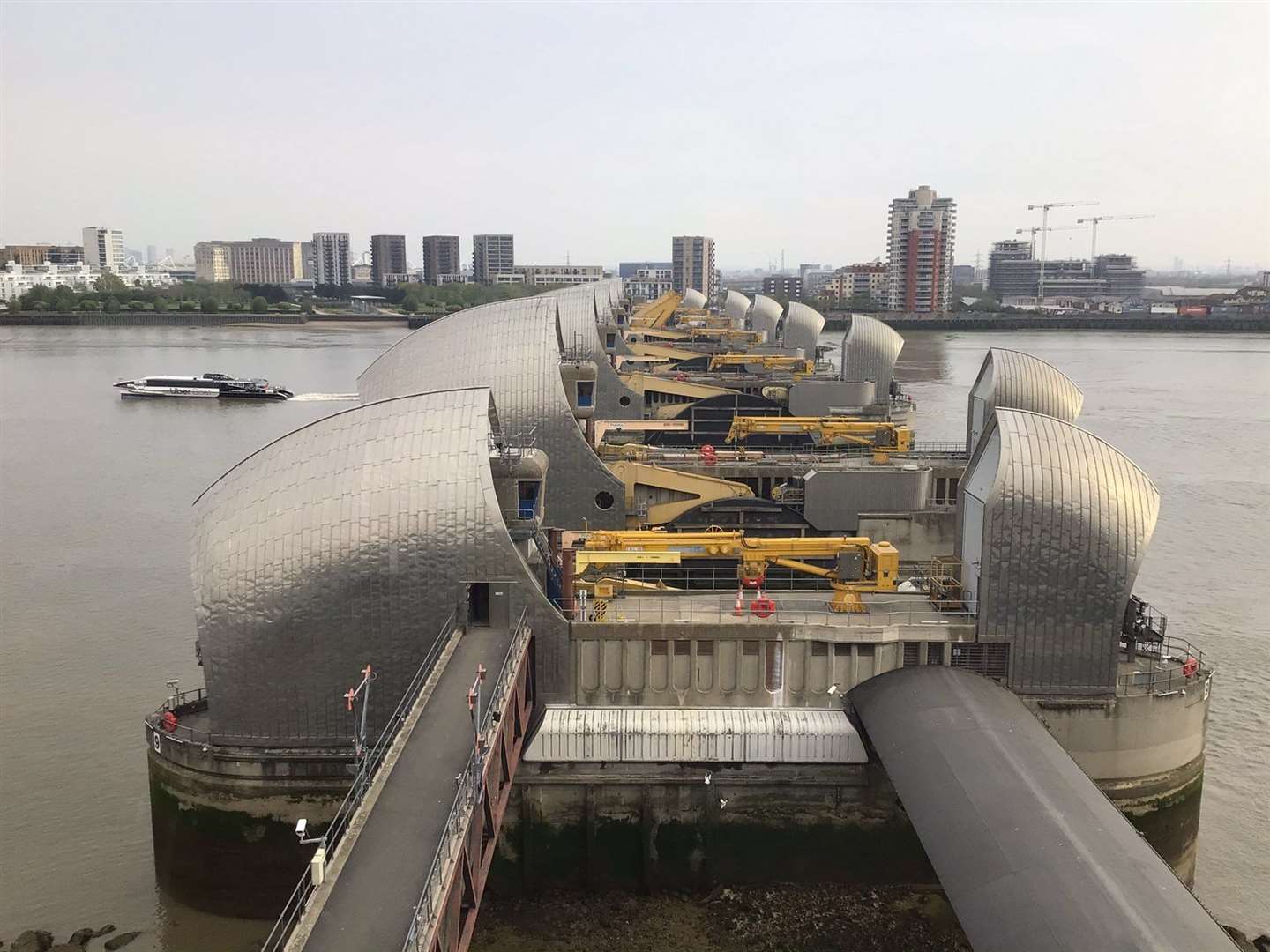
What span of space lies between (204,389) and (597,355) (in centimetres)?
3718

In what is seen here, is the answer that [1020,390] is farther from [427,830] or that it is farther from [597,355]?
[427,830]

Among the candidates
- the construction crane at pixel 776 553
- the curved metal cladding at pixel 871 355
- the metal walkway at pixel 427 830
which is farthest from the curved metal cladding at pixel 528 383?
the curved metal cladding at pixel 871 355

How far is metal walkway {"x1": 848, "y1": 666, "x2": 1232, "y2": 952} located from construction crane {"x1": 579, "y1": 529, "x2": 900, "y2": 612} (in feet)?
12.3

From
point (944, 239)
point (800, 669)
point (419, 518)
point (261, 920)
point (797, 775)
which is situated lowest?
point (261, 920)

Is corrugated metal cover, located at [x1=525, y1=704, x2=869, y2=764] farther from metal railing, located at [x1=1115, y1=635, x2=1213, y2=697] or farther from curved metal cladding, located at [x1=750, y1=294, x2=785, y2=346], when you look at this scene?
curved metal cladding, located at [x1=750, y1=294, x2=785, y2=346]

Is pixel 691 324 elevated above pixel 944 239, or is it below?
below

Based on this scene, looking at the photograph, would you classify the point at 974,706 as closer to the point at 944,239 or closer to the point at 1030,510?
the point at 1030,510

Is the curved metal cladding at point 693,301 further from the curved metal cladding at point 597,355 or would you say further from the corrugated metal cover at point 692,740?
the corrugated metal cover at point 692,740

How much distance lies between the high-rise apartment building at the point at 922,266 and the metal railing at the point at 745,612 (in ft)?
470

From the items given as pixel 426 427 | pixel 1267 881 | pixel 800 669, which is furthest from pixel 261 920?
pixel 1267 881

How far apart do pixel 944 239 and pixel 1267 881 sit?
156 m

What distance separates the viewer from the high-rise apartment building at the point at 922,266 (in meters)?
160

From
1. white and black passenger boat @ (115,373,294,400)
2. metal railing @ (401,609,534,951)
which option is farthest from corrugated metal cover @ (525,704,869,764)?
white and black passenger boat @ (115,373,294,400)

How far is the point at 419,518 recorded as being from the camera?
58.5 ft
